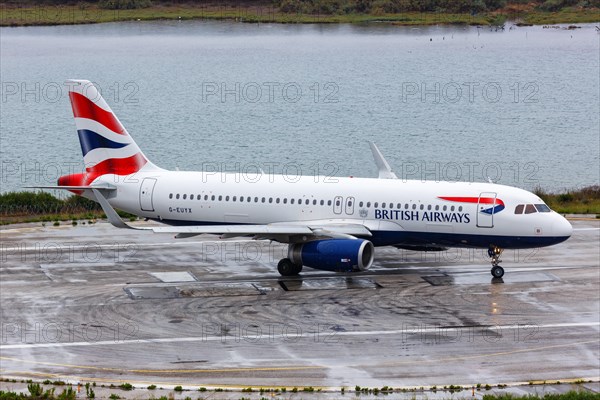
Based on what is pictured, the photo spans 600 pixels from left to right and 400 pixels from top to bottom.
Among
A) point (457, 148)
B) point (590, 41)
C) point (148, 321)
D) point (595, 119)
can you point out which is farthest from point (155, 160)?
point (590, 41)

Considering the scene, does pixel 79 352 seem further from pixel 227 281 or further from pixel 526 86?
pixel 526 86

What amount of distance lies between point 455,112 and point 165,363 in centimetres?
9895

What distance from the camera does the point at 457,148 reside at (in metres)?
108

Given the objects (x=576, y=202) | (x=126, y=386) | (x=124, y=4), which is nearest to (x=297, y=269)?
(x=126, y=386)

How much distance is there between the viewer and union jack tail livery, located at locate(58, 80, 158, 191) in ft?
166

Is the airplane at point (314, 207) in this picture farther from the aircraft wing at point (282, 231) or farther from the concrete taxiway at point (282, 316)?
the concrete taxiway at point (282, 316)

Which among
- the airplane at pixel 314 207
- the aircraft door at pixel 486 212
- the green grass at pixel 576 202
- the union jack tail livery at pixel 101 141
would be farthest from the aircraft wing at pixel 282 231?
the green grass at pixel 576 202

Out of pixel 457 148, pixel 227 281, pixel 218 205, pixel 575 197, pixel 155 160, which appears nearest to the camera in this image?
pixel 227 281

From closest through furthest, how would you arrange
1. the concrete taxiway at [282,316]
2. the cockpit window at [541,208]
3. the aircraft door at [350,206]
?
the concrete taxiway at [282,316]
the cockpit window at [541,208]
the aircraft door at [350,206]

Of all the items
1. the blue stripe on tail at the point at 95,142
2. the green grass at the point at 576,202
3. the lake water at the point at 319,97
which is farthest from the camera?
the lake water at the point at 319,97

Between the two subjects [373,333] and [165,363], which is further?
[373,333]

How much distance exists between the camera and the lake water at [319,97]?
99.9 meters

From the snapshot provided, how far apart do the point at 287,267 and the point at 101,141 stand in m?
10.6

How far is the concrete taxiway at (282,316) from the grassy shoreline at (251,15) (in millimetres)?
111941
